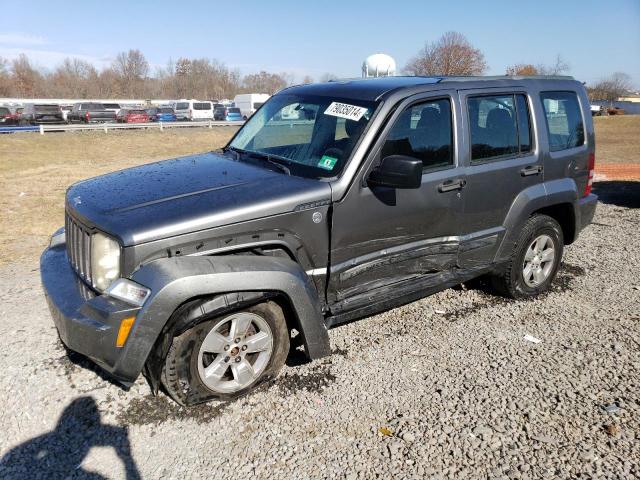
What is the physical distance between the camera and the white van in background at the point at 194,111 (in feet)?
148

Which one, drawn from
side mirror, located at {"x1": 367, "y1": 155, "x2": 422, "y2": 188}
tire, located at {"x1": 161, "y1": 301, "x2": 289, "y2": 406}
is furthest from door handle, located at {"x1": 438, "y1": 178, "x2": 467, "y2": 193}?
tire, located at {"x1": 161, "y1": 301, "x2": 289, "y2": 406}

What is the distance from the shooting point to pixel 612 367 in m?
3.69

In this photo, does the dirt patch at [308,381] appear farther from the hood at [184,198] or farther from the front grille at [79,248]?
the front grille at [79,248]

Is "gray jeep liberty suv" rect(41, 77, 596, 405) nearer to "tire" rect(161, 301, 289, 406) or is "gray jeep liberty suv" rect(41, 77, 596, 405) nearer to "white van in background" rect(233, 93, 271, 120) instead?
"tire" rect(161, 301, 289, 406)

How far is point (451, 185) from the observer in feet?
12.7

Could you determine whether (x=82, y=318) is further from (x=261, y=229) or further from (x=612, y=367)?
(x=612, y=367)

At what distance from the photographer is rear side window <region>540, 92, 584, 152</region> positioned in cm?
463

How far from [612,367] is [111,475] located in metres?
3.39

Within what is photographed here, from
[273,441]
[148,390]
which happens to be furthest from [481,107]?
[148,390]

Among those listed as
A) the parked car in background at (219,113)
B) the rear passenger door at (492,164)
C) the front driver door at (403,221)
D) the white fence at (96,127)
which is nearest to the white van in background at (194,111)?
the parked car in background at (219,113)

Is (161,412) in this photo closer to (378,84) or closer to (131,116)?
(378,84)

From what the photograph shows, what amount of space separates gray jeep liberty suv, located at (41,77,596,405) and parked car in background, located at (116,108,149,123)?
116 ft

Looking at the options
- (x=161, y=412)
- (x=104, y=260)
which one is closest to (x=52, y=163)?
(x=104, y=260)

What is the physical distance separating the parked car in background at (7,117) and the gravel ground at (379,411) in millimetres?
33426
